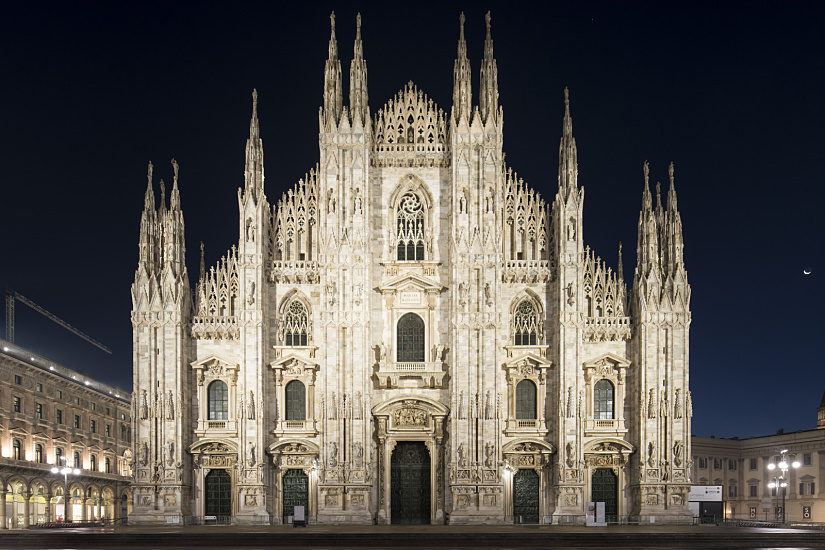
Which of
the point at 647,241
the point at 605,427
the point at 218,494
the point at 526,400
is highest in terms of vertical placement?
the point at 647,241

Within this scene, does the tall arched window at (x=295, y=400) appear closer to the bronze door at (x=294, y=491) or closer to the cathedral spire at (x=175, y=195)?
the bronze door at (x=294, y=491)

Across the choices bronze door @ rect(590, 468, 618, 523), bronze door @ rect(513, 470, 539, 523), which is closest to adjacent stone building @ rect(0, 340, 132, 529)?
bronze door @ rect(513, 470, 539, 523)

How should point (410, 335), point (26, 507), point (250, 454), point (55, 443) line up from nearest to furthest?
point (250, 454), point (410, 335), point (26, 507), point (55, 443)

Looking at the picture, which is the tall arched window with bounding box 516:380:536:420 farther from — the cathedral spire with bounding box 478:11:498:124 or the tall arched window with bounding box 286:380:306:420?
the cathedral spire with bounding box 478:11:498:124

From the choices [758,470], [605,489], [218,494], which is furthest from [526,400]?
[758,470]

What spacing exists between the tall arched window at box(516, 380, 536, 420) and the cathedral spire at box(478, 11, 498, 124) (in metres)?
16.1

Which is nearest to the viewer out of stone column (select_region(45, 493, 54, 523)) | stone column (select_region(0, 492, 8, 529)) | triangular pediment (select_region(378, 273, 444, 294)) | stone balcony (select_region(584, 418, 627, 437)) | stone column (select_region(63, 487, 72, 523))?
stone balcony (select_region(584, 418, 627, 437))

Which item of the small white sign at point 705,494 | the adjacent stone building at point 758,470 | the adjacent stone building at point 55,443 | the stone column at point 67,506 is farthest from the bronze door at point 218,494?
the adjacent stone building at point 758,470

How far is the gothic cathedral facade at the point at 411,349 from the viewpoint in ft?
159

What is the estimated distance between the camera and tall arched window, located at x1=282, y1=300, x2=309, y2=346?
168 ft

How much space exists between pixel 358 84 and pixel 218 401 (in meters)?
20.8

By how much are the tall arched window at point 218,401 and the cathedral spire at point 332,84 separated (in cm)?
1695

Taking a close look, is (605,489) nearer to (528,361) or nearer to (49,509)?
(528,361)

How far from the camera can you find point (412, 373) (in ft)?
165
